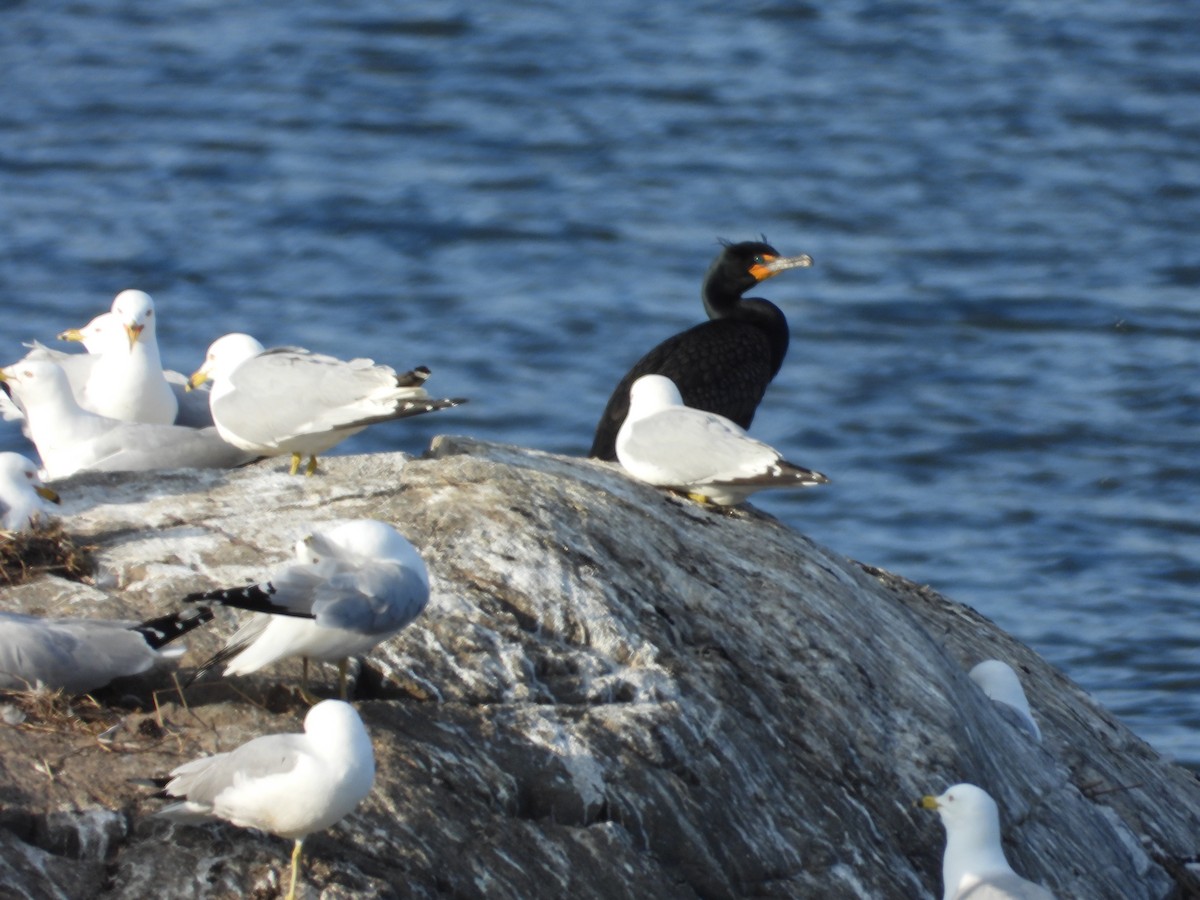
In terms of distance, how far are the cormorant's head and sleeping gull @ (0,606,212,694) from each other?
547 cm

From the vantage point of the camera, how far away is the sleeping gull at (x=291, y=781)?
203 inches

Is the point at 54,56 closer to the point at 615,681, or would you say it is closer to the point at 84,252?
the point at 84,252

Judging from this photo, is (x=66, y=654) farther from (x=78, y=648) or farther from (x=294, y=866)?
(x=294, y=866)

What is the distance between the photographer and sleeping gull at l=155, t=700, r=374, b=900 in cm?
515

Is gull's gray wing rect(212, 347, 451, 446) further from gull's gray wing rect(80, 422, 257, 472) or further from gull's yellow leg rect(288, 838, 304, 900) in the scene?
gull's yellow leg rect(288, 838, 304, 900)

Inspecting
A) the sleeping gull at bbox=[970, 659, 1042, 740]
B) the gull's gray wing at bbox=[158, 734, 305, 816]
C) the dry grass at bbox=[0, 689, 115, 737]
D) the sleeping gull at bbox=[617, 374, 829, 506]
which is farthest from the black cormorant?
the gull's gray wing at bbox=[158, 734, 305, 816]

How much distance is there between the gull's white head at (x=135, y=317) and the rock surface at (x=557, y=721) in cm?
178

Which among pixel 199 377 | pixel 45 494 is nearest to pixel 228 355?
pixel 199 377

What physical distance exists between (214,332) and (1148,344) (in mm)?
8001

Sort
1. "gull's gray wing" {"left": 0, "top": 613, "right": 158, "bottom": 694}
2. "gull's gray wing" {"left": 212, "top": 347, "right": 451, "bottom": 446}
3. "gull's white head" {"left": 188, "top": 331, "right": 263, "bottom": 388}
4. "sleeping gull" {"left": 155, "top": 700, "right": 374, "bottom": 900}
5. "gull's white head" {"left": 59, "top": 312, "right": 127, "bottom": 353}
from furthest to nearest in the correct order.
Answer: "gull's white head" {"left": 59, "top": 312, "right": 127, "bottom": 353} < "gull's white head" {"left": 188, "top": 331, "right": 263, "bottom": 388} < "gull's gray wing" {"left": 212, "top": 347, "right": 451, "bottom": 446} < "gull's gray wing" {"left": 0, "top": 613, "right": 158, "bottom": 694} < "sleeping gull" {"left": 155, "top": 700, "right": 374, "bottom": 900}

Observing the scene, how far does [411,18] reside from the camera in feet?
82.4

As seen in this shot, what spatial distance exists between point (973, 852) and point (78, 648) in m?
2.67

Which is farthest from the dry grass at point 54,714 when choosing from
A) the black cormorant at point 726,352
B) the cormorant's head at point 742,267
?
the cormorant's head at point 742,267

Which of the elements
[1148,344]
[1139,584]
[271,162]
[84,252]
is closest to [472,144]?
[271,162]
